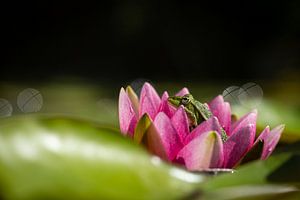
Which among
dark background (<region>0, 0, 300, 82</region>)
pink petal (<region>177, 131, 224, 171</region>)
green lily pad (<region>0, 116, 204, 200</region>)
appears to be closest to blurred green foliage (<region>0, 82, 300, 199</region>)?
green lily pad (<region>0, 116, 204, 200</region>)

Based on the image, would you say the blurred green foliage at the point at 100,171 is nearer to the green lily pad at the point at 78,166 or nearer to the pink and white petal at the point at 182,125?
the green lily pad at the point at 78,166

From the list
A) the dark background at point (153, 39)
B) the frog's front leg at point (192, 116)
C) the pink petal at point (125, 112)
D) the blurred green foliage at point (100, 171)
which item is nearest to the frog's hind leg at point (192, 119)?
the frog's front leg at point (192, 116)

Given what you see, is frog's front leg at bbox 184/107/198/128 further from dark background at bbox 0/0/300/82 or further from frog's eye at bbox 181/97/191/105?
dark background at bbox 0/0/300/82

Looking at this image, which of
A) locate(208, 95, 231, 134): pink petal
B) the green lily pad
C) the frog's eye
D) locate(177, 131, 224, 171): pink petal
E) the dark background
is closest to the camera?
the green lily pad

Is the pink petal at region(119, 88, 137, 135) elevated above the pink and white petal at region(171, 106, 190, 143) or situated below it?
above

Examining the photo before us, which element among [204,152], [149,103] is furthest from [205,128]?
[149,103]

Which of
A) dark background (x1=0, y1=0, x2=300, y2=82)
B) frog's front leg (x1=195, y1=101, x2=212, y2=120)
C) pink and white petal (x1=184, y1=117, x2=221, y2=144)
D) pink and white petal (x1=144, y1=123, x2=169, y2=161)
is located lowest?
pink and white petal (x1=144, y1=123, x2=169, y2=161)
